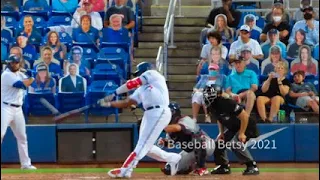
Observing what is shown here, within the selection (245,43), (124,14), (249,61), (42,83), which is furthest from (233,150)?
(124,14)

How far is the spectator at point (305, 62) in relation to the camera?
1362 centimetres

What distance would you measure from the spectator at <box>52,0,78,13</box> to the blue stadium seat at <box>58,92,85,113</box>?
2409 millimetres

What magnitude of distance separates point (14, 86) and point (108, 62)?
263cm

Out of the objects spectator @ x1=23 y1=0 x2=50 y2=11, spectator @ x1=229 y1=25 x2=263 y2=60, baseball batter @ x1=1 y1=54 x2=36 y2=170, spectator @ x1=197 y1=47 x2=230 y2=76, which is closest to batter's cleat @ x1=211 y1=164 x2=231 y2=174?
spectator @ x1=197 y1=47 x2=230 y2=76

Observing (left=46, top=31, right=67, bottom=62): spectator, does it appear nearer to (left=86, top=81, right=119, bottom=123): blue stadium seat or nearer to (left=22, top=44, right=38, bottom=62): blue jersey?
(left=22, top=44, right=38, bottom=62): blue jersey

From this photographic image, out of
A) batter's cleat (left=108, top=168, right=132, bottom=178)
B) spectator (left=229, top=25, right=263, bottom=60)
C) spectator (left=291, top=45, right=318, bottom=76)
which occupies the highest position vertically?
spectator (left=229, top=25, right=263, bottom=60)

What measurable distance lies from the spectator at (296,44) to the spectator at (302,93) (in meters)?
0.75

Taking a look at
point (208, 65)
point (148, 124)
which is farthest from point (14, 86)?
point (208, 65)

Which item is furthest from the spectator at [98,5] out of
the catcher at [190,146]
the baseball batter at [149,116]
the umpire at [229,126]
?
the umpire at [229,126]

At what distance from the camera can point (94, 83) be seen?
14391 mm

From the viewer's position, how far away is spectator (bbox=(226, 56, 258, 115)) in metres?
13.2

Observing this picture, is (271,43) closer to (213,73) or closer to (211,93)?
(213,73)

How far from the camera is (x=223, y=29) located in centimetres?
1491

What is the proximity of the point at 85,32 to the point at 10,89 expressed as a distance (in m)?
3.07
